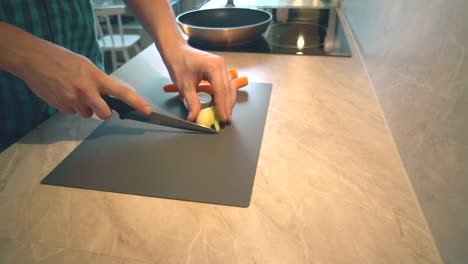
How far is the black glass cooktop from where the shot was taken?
922 mm

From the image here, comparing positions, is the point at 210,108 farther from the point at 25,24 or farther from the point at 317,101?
the point at 25,24

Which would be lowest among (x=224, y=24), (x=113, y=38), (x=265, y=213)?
(x=113, y=38)

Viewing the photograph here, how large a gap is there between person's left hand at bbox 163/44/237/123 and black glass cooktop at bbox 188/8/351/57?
307mm

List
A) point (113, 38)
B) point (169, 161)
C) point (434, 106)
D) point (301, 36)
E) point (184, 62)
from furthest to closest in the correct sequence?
1. point (113, 38)
2. point (301, 36)
3. point (184, 62)
4. point (169, 161)
5. point (434, 106)

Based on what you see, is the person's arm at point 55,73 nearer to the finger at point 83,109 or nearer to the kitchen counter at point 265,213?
the finger at point 83,109

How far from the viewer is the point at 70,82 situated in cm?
50

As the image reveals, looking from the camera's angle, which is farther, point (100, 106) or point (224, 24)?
point (224, 24)

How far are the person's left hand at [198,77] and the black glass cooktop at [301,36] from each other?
1.01ft

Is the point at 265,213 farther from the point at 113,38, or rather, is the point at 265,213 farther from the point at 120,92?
the point at 113,38

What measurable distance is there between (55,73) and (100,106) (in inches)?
3.4

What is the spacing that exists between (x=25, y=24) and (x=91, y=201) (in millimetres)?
517

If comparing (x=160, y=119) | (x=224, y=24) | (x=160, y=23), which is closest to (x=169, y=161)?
(x=160, y=119)

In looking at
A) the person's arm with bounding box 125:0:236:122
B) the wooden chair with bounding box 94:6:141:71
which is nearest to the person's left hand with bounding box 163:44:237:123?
the person's arm with bounding box 125:0:236:122

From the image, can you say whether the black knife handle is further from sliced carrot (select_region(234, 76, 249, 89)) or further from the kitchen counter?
sliced carrot (select_region(234, 76, 249, 89))
